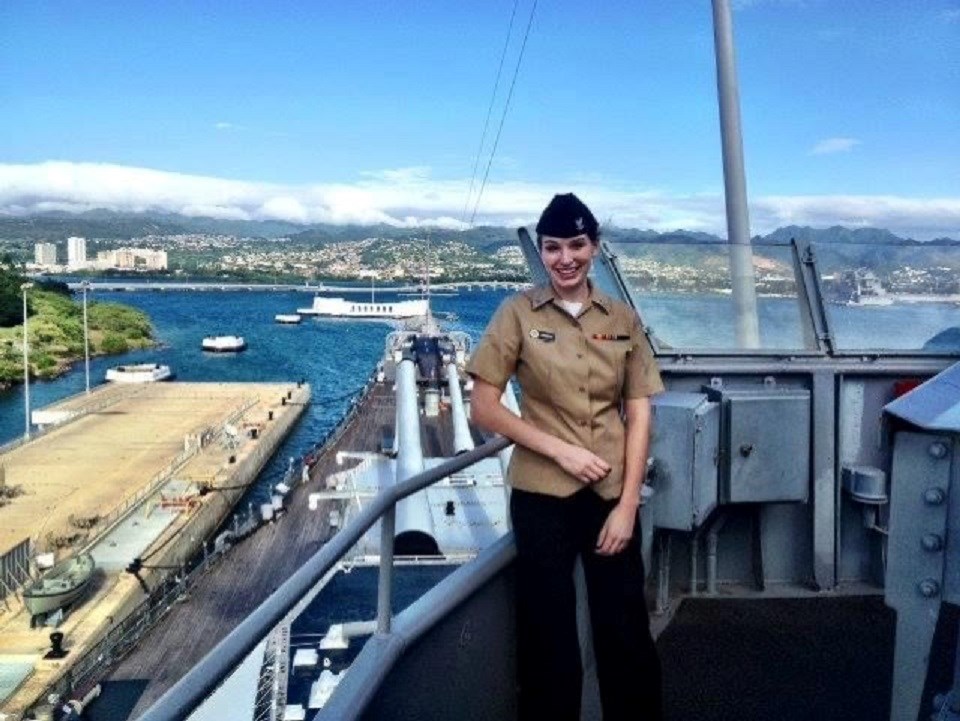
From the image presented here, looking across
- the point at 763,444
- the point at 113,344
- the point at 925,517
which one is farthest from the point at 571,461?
the point at 113,344

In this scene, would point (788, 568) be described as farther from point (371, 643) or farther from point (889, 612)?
point (371, 643)

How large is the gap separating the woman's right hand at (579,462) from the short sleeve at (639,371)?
253mm

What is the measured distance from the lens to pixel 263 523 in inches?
1029

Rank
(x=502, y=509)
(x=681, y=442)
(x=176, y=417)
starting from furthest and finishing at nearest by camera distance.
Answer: (x=176, y=417) < (x=502, y=509) < (x=681, y=442)

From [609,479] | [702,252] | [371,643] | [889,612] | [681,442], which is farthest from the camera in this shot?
[702,252]

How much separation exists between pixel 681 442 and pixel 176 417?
4840 centimetres

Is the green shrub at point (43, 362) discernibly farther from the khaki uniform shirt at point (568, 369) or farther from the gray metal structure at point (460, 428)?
the khaki uniform shirt at point (568, 369)

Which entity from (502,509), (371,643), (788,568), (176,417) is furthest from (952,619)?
(176,417)

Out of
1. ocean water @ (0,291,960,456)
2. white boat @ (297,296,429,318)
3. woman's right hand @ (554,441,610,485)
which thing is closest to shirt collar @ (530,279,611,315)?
woman's right hand @ (554,441,610,485)

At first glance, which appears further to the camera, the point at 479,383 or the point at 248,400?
the point at 248,400

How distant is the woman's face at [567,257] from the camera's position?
8.89 ft

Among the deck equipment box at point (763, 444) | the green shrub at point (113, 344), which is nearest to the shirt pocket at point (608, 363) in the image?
the deck equipment box at point (763, 444)

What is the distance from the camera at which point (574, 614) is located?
2.97 meters

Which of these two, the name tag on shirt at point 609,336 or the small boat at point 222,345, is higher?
the name tag on shirt at point 609,336
